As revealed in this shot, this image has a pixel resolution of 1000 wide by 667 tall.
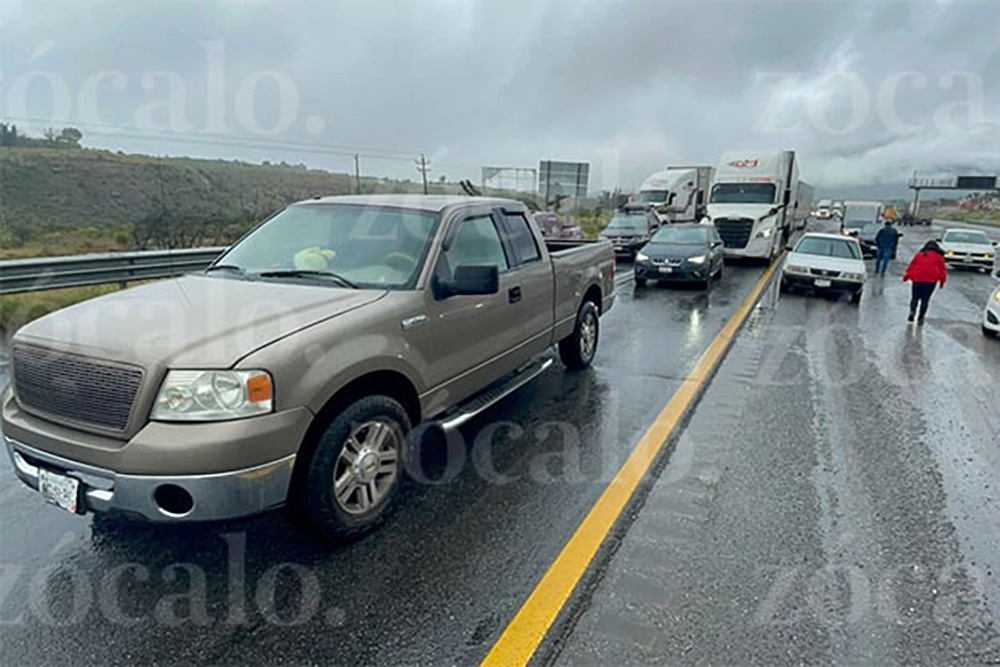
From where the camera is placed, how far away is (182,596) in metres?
2.74

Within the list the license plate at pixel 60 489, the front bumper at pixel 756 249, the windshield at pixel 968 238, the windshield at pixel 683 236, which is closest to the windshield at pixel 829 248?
the windshield at pixel 683 236

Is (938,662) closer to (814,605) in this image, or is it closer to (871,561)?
(814,605)

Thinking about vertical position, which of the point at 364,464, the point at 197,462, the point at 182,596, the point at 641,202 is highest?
the point at 641,202

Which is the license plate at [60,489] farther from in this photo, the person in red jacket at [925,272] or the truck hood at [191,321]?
the person in red jacket at [925,272]

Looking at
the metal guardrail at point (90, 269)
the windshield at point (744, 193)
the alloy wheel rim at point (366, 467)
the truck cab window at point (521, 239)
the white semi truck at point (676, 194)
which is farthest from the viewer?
the white semi truck at point (676, 194)

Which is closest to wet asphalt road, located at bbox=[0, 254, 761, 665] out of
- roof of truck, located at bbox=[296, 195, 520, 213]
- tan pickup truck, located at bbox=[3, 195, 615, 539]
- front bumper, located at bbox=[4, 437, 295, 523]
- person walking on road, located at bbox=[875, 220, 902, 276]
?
tan pickup truck, located at bbox=[3, 195, 615, 539]

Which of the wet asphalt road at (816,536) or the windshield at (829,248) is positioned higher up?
the windshield at (829,248)

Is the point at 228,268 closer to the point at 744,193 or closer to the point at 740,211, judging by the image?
the point at 740,211

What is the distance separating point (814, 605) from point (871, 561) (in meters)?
0.60

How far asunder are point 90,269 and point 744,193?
20.0 meters

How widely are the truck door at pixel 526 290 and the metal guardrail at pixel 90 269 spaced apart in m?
6.21

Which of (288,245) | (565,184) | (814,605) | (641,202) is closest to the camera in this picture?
(814,605)

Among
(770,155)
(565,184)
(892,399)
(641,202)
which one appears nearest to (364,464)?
(892,399)

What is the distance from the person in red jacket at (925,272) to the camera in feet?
31.6
